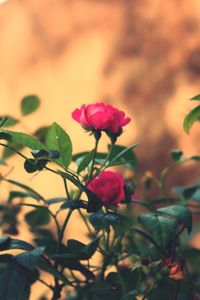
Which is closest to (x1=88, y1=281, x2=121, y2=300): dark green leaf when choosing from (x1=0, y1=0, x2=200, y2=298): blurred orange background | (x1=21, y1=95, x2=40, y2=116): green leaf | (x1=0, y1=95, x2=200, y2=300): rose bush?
(x1=0, y1=95, x2=200, y2=300): rose bush

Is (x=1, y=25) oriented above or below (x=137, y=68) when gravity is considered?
above

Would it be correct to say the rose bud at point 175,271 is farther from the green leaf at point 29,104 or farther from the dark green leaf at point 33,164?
the green leaf at point 29,104

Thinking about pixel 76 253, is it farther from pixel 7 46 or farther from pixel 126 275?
pixel 7 46

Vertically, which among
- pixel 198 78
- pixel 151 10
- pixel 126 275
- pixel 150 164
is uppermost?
pixel 151 10

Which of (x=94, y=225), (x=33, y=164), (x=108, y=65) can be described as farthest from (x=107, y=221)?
(x=108, y=65)

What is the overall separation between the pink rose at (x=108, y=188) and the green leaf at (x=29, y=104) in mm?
324

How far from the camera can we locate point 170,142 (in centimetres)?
155

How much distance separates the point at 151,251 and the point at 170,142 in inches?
23.6

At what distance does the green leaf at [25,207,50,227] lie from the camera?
106cm

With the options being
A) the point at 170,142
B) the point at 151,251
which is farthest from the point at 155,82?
the point at 151,251

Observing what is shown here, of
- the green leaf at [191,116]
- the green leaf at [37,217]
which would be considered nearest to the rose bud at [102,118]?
the green leaf at [191,116]

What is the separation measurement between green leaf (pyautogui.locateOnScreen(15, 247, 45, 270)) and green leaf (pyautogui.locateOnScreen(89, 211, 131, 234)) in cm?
8

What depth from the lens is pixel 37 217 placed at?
1093 millimetres

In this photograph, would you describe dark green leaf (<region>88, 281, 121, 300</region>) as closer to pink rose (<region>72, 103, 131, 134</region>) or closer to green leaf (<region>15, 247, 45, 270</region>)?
green leaf (<region>15, 247, 45, 270</region>)
